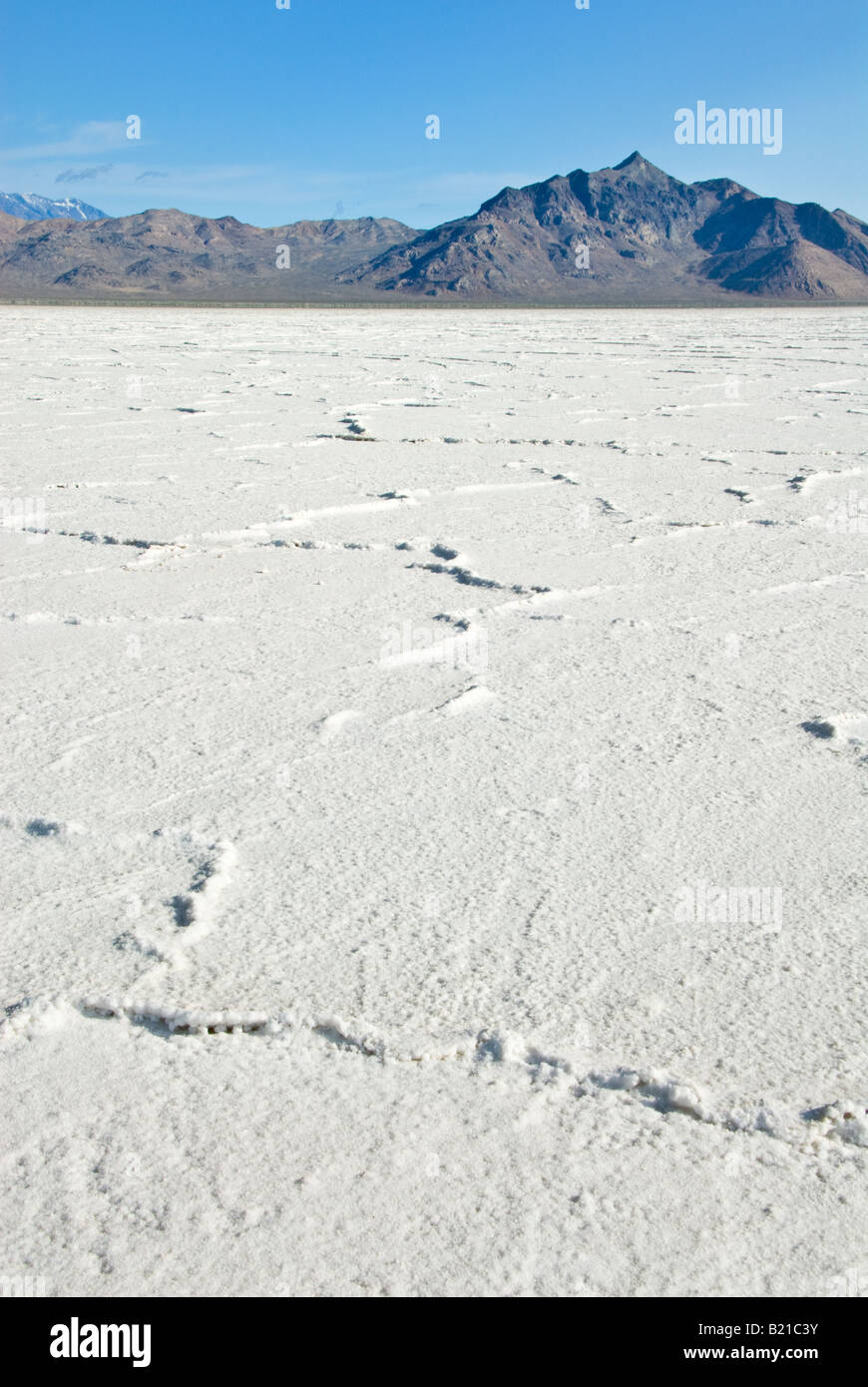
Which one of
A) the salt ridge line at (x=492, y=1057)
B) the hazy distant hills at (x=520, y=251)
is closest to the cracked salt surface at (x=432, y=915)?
the salt ridge line at (x=492, y=1057)

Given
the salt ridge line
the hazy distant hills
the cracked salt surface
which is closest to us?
the cracked salt surface

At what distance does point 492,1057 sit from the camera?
1.39m

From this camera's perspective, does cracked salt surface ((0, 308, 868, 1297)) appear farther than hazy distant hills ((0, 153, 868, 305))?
No

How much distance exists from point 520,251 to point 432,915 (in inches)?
5917

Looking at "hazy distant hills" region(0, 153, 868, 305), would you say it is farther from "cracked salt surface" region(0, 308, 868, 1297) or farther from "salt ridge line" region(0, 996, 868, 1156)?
"salt ridge line" region(0, 996, 868, 1156)

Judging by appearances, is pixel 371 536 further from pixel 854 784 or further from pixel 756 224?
pixel 756 224

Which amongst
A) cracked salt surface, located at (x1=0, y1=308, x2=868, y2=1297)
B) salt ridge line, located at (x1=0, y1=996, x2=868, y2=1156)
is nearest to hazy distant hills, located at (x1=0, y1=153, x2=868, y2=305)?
cracked salt surface, located at (x1=0, y1=308, x2=868, y2=1297)

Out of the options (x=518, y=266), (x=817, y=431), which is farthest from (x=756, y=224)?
(x=817, y=431)

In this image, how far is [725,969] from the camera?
1577mm

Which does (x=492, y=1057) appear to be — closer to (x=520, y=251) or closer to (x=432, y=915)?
(x=432, y=915)

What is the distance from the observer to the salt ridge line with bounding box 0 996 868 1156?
1272 millimetres

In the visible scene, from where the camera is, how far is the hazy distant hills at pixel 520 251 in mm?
112812

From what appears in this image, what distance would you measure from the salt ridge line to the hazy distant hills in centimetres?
9507
